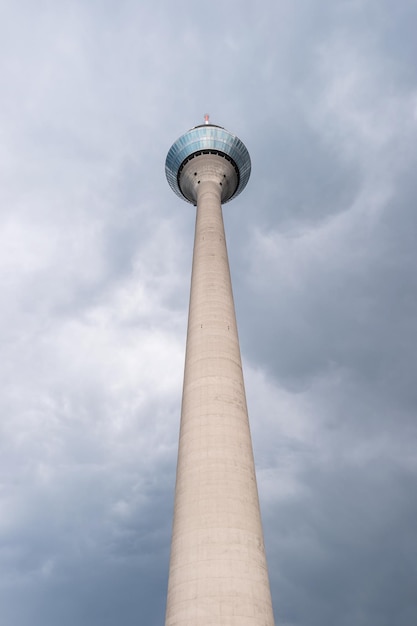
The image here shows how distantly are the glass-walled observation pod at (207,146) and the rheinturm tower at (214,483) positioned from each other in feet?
59.2

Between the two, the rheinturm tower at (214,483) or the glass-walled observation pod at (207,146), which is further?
the glass-walled observation pod at (207,146)

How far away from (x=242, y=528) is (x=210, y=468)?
458 centimetres

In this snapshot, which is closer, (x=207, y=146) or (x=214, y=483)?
(x=214, y=483)

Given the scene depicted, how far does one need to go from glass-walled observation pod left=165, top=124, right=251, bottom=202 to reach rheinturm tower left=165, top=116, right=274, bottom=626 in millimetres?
18040

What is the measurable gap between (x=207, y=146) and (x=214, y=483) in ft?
155

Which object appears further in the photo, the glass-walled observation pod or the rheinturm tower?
the glass-walled observation pod

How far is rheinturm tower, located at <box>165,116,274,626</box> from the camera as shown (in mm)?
32062

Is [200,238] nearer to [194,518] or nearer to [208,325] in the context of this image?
[208,325]

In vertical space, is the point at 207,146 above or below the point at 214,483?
above

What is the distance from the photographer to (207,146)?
71.1 metres

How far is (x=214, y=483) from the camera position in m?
36.8

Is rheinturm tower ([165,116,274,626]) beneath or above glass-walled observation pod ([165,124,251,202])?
beneath

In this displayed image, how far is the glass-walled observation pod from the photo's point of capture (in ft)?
234

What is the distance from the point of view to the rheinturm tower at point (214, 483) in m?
32.1
